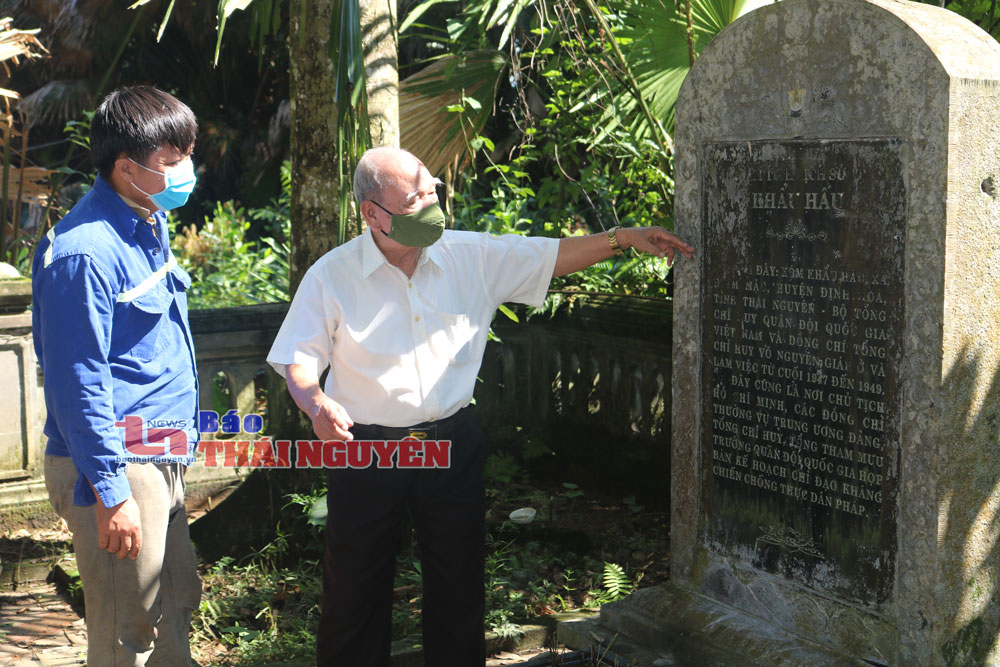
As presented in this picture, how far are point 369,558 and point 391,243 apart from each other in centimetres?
98

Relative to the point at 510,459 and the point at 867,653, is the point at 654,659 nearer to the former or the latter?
the point at 867,653

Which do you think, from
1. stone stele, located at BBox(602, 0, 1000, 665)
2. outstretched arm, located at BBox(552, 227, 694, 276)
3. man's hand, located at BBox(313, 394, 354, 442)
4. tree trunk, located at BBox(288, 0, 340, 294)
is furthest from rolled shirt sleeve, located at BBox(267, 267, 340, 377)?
tree trunk, located at BBox(288, 0, 340, 294)

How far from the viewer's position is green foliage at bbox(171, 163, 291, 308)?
7891 millimetres

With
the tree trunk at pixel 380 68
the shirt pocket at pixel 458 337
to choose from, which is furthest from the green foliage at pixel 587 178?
the shirt pocket at pixel 458 337

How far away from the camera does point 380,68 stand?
4.66m

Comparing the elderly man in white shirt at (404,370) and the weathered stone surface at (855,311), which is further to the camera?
the elderly man in white shirt at (404,370)

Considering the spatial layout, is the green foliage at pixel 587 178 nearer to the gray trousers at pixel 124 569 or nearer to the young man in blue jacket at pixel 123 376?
the young man in blue jacket at pixel 123 376

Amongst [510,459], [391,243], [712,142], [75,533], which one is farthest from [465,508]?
[510,459]

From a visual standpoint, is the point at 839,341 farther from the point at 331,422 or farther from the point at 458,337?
the point at 331,422

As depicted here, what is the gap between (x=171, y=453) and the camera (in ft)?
9.54

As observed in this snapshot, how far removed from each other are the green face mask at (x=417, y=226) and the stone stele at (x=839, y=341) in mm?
981

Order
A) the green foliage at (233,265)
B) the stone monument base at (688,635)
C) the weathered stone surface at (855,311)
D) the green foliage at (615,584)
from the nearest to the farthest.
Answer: the weathered stone surface at (855,311), the stone monument base at (688,635), the green foliage at (615,584), the green foliage at (233,265)

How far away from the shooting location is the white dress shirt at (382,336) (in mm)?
3150

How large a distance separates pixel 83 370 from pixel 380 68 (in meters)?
2.44
